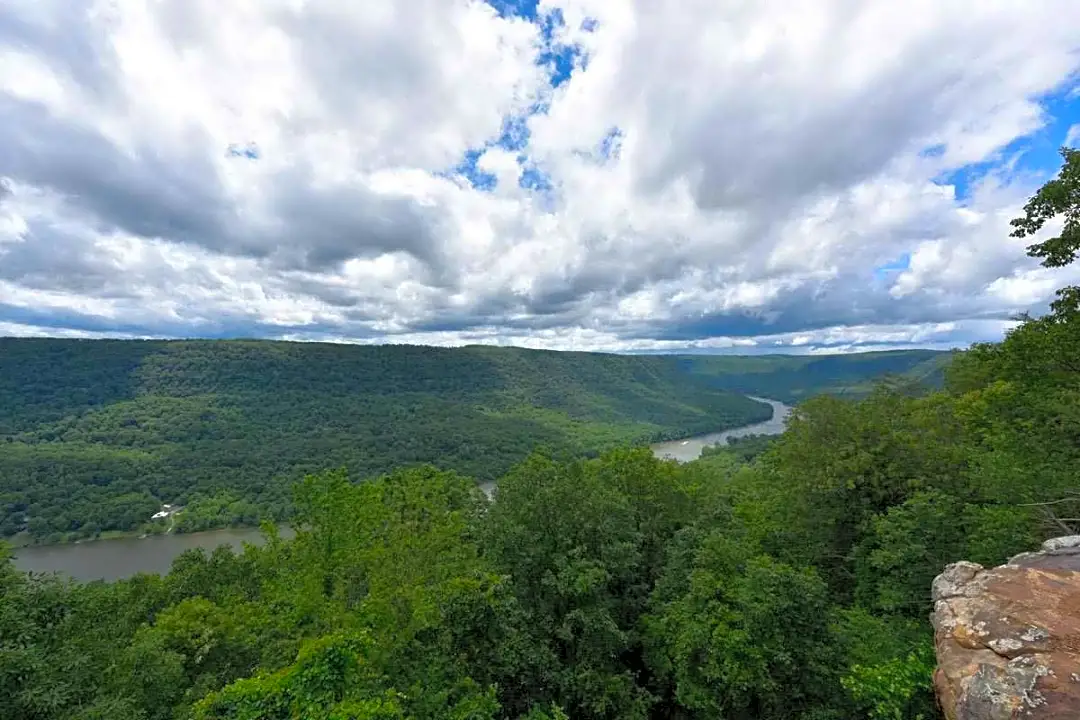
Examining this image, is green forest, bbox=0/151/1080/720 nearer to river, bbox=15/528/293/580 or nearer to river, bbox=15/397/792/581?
river, bbox=15/397/792/581

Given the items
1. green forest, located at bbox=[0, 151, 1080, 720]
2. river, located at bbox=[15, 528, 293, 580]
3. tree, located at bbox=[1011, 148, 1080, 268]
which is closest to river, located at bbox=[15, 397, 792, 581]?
river, located at bbox=[15, 528, 293, 580]

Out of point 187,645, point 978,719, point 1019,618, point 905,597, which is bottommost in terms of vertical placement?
point 187,645

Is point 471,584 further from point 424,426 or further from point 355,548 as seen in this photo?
point 424,426

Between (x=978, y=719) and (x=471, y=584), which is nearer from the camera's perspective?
(x=978, y=719)

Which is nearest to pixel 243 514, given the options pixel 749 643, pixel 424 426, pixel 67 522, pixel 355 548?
pixel 67 522

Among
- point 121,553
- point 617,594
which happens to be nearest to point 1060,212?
point 617,594
